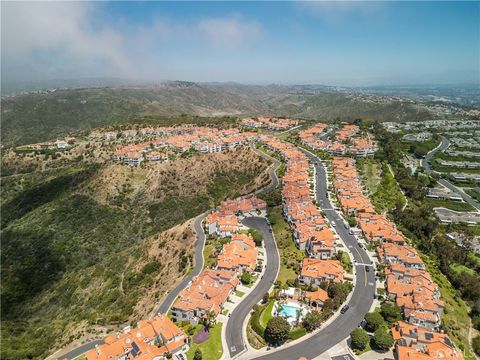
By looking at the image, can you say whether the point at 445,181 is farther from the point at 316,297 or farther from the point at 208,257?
the point at 208,257

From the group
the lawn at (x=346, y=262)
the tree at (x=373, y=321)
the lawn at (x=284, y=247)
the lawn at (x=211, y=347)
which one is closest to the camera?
the lawn at (x=211, y=347)

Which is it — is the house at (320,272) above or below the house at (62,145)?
below

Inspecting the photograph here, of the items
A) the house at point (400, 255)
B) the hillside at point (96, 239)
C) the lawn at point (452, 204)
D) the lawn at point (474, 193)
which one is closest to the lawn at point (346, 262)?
the house at point (400, 255)

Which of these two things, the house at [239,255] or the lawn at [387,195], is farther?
the lawn at [387,195]

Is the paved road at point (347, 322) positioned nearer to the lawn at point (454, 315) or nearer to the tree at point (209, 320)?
the tree at point (209, 320)

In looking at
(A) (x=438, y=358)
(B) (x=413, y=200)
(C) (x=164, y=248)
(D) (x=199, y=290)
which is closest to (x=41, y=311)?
(C) (x=164, y=248)

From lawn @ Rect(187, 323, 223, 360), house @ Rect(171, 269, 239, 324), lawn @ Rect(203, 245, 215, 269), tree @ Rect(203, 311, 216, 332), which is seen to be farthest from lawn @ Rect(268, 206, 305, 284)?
lawn @ Rect(187, 323, 223, 360)

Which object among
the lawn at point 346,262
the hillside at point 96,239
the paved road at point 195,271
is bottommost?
the hillside at point 96,239
